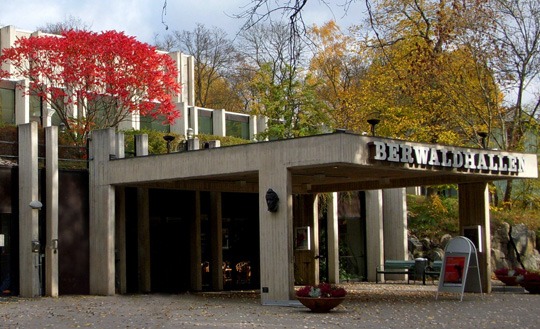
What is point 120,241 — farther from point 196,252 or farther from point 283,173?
point 283,173

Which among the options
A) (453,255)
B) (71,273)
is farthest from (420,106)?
(71,273)

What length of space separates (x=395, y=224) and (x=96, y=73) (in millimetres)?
12378

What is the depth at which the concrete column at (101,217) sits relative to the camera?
2610 cm

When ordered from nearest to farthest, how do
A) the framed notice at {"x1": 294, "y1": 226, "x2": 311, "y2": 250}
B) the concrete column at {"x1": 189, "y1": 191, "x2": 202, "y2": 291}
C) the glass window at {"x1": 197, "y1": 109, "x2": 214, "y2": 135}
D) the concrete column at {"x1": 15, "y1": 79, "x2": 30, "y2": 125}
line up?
1. the framed notice at {"x1": 294, "y1": 226, "x2": 311, "y2": 250}
2. the concrete column at {"x1": 189, "y1": 191, "x2": 202, "y2": 291}
3. the concrete column at {"x1": 15, "y1": 79, "x2": 30, "y2": 125}
4. the glass window at {"x1": 197, "y1": 109, "x2": 214, "y2": 135}

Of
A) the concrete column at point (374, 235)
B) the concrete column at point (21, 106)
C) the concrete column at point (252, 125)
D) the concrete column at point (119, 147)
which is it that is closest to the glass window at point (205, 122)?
the concrete column at point (252, 125)

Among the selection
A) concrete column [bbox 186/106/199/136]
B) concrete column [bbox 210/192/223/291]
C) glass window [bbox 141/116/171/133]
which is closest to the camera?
concrete column [bbox 210/192/223/291]

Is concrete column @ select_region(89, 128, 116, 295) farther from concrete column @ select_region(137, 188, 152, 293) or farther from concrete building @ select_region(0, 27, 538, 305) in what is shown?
concrete column @ select_region(137, 188, 152, 293)

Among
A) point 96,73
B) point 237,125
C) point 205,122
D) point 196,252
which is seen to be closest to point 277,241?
point 196,252

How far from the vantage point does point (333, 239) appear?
1319 inches

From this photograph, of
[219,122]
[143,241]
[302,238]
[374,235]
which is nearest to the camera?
[302,238]

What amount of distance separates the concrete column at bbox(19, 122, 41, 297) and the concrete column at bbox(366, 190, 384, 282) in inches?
570

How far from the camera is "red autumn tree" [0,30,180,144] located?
1388 inches

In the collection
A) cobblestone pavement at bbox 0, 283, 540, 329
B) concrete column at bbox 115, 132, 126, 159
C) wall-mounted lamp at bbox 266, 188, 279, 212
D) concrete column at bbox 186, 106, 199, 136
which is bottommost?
cobblestone pavement at bbox 0, 283, 540, 329

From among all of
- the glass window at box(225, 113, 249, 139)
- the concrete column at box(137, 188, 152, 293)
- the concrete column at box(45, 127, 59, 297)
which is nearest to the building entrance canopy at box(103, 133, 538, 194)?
the concrete column at box(137, 188, 152, 293)
